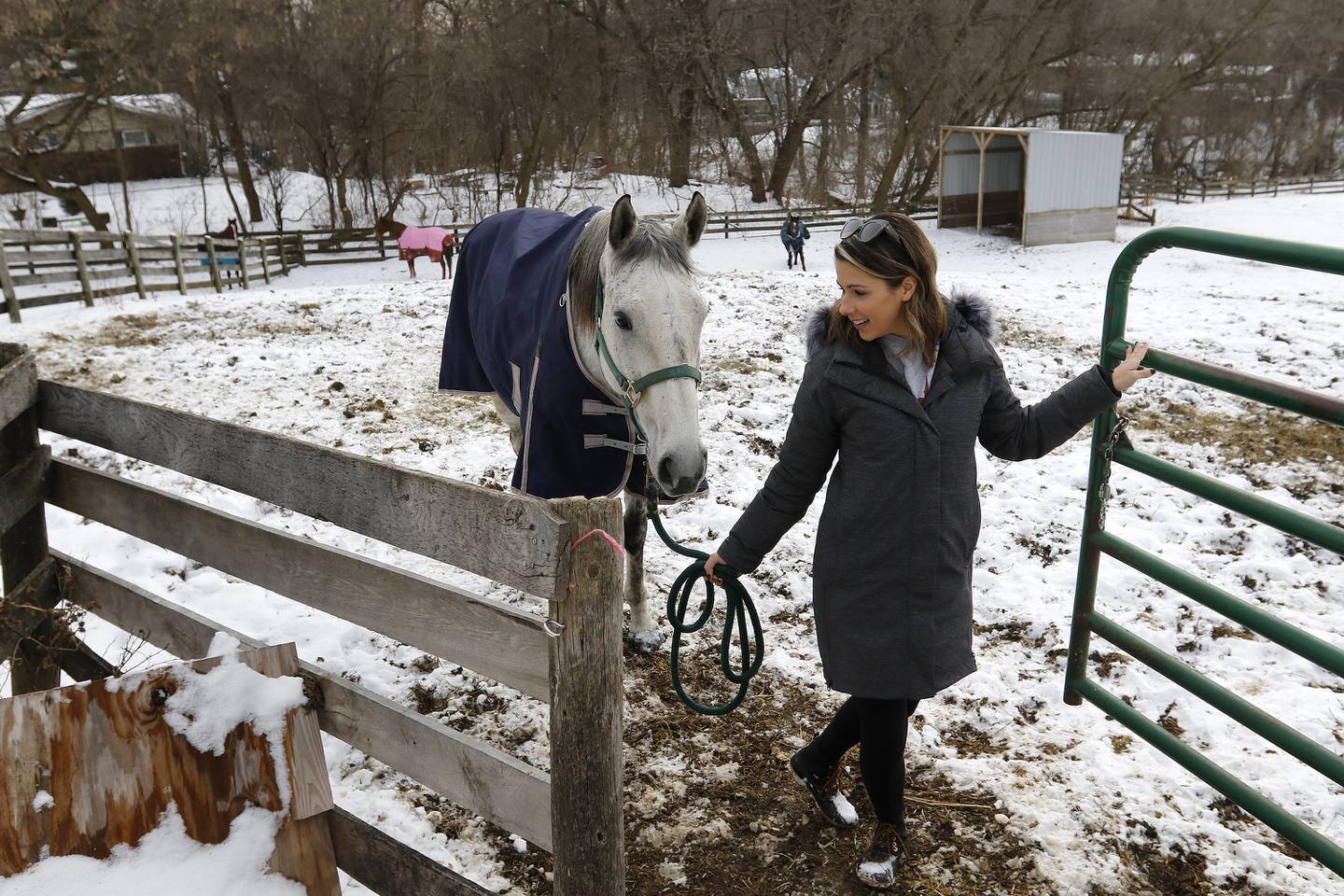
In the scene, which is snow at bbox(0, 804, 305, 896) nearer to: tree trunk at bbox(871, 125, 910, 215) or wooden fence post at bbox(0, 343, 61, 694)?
wooden fence post at bbox(0, 343, 61, 694)

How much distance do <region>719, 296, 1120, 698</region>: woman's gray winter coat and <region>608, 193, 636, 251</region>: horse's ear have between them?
2.88 ft

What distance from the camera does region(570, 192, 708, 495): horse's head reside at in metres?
2.76

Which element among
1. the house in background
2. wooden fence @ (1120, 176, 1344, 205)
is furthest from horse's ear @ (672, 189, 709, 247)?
the house in background

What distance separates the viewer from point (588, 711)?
1.71m

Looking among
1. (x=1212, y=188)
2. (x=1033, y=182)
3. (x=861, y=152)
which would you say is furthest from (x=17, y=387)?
(x=1212, y=188)

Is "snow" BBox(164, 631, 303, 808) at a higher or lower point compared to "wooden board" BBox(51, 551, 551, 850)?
higher

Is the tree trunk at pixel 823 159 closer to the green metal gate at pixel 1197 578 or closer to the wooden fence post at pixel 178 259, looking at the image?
the wooden fence post at pixel 178 259

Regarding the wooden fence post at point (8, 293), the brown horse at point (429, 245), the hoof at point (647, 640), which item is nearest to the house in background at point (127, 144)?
the brown horse at point (429, 245)

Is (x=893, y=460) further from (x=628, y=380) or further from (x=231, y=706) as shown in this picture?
(x=231, y=706)

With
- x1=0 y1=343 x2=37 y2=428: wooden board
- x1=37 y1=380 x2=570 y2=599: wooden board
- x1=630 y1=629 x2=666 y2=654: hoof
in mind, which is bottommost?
x1=630 y1=629 x2=666 y2=654: hoof

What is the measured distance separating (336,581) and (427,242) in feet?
62.0

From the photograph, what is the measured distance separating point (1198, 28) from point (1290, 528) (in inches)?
1387

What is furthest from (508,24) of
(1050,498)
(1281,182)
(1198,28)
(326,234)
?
(1281,182)

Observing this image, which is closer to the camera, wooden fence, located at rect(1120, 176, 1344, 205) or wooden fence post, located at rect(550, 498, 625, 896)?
wooden fence post, located at rect(550, 498, 625, 896)
